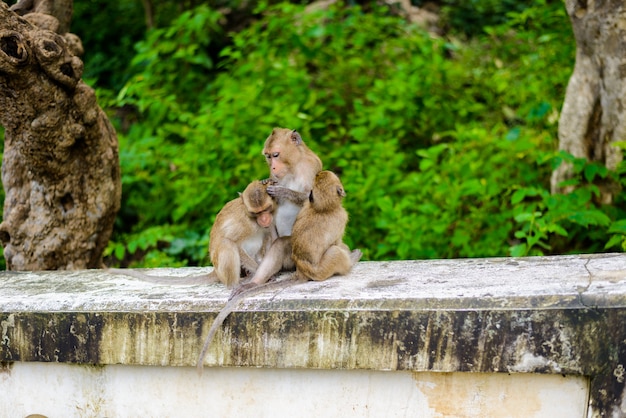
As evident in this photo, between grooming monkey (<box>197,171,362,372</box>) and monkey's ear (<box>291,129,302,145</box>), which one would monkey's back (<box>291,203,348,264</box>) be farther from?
monkey's ear (<box>291,129,302,145</box>)

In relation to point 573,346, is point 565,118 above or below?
above

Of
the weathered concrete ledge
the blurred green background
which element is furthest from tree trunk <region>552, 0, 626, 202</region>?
the weathered concrete ledge

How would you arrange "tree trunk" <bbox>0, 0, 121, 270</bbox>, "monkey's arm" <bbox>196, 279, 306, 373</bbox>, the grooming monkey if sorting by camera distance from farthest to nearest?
"tree trunk" <bbox>0, 0, 121, 270</bbox>
the grooming monkey
"monkey's arm" <bbox>196, 279, 306, 373</bbox>

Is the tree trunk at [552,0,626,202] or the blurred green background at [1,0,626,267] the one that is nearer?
the tree trunk at [552,0,626,202]

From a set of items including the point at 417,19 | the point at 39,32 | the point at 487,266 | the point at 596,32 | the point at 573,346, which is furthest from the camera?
the point at 417,19

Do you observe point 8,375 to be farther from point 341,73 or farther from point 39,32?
point 341,73

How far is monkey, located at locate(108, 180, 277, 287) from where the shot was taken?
323 centimetres

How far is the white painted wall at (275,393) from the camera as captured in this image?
256 centimetres

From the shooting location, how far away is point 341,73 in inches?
280

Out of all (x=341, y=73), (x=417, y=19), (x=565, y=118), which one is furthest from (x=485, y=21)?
(x=565, y=118)

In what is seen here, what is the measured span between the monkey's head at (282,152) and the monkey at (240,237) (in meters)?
0.13

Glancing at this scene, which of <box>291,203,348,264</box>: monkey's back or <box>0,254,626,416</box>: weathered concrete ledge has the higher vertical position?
<box>291,203,348,264</box>: monkey's back

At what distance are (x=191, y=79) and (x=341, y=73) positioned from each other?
6.02 ft

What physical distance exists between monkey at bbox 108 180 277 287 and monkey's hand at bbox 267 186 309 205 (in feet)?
0.09
